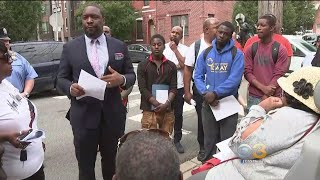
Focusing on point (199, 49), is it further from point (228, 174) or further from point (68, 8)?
point (68, 8)

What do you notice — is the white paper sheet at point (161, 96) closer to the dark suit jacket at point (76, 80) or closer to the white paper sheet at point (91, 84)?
the dark suit jacket at point (76, 80)

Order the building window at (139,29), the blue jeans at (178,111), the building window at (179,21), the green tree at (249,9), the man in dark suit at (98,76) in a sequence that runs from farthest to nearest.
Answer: the building window at (139,29) → the building window at (179,21) → the green tree at (249,9) → the blue jeans at (178,111) → the man in dark suit at (98,76)

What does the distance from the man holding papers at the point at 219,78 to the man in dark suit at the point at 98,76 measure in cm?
98

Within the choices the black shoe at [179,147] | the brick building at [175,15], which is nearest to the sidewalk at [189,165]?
the black shoe at [179,147]

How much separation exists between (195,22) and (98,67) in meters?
28.1

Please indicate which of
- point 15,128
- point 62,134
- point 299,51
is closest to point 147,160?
point 15,128

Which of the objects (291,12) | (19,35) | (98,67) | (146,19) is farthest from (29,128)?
(146,19)

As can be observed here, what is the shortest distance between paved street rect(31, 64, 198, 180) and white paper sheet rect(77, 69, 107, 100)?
184 cm

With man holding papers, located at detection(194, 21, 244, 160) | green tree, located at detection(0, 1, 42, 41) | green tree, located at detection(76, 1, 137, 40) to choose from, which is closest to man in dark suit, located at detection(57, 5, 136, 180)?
man holding papers, located at detection(194, 21, 244, 160)

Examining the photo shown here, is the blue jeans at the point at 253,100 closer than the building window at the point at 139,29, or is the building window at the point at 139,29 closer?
the blue jeans at the point at 253,100

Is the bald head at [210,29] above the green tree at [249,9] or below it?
below

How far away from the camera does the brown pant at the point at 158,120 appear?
466cm

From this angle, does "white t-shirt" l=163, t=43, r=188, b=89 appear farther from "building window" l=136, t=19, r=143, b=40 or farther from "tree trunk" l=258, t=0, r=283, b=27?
"building window" l=136, t=19, r=143, b=40

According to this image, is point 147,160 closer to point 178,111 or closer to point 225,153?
point 225,153
